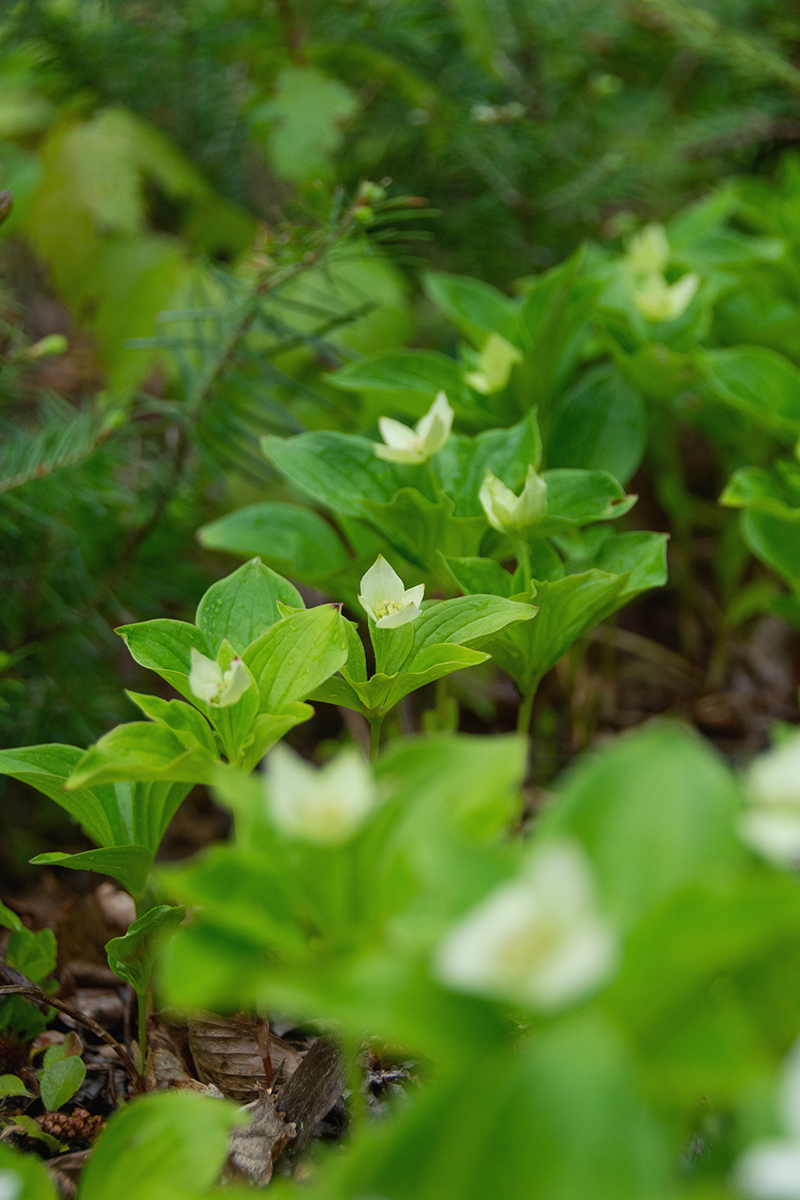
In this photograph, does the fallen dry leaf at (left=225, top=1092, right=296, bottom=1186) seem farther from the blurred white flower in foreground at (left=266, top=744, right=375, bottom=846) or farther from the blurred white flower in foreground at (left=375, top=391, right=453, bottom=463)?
the blurred white flower in foreground at (left=375, top=391, right=453, bottom=463)

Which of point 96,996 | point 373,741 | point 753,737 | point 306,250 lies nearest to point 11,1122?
point 96,996

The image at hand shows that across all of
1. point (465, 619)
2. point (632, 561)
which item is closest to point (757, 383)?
point (632, 561)

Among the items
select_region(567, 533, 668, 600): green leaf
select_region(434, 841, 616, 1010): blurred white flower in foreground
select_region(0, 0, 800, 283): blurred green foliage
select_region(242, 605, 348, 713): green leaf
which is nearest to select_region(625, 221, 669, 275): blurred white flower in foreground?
select_region(0, 0, 800, 283): blurred green foliage

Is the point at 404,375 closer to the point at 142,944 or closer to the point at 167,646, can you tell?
the point at 167,646

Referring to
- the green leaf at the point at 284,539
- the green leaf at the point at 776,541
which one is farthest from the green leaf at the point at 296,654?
the green leaf at the point at 776,541

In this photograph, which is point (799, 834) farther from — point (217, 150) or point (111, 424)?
point (217, 150)

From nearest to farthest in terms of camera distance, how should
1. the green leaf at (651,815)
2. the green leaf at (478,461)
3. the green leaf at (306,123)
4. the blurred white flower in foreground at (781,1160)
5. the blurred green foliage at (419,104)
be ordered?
the blurred white flower in foreground at (781,1160) < the green leaf at (651,815) < the green leaf at (478,461) < the green leaf at (306,123) < the blurred green foliage at (419,104)

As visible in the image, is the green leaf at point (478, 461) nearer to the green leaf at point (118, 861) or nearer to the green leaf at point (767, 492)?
the green leaf at point (767, 492)
